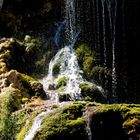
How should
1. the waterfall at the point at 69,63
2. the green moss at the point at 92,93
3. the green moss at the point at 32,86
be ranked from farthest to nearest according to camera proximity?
1. the waterfall at the point at 69,63
2. the green moss at the point at 92,93
3. the green moss at the point at 32,86

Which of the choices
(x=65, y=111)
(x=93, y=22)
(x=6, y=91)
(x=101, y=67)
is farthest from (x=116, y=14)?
(x=65, y=111)

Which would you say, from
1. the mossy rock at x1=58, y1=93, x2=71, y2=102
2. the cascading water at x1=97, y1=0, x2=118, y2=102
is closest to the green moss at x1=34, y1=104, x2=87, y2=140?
the mossy rock at x1=58, y1=93, x2=71, y2=102

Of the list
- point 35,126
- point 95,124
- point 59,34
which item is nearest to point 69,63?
point 59,34

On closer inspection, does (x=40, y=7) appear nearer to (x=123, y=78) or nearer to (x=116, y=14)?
(x=116, y=14)

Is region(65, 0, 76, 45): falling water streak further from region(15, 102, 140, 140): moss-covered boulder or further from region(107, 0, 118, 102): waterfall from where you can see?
region(15, 102, 140, 140): moss-covered boulder

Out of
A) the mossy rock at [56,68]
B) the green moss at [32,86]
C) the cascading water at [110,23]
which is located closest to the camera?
the green moss at [32,86]

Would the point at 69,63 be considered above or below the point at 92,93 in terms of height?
above

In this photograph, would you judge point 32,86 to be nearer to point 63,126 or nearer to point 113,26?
point 113,26

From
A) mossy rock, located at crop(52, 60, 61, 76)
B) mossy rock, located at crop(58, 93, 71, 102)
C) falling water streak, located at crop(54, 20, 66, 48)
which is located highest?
falling water streak, located at crop(54, 20, 66, 48)

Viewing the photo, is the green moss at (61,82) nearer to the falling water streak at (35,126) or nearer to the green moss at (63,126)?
the falling water streak at (35,126)

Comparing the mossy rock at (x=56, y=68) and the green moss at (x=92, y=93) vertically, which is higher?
the mossy rock at (x=56, y=68)

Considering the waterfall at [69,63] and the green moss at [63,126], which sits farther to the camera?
the waterfall at [69,63]

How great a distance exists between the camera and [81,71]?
57.2 ft

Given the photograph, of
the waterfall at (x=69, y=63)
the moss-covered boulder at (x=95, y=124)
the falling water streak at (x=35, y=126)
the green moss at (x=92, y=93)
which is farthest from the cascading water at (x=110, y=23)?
the moss-covered boulder at (x=95, y=124)
